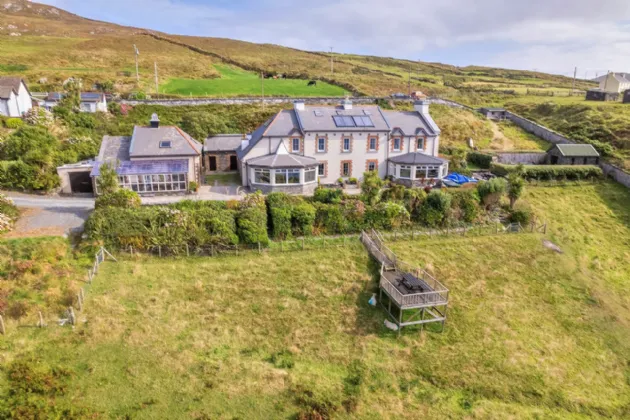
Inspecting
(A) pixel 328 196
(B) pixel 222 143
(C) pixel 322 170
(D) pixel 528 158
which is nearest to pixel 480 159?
(D) pixel 528 158

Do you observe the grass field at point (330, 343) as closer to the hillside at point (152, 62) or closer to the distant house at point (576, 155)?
the distant house at point (576, 155)

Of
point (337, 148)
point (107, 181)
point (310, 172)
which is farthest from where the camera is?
point (337, 148)

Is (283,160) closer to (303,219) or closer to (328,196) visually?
(328,196)

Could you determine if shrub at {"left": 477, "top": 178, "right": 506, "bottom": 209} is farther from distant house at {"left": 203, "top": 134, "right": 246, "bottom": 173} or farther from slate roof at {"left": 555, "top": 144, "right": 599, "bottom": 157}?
distant house at {"left": 203, "top": 134, "right": 246, "bottom": 173}

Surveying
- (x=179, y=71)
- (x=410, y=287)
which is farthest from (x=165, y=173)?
(x=179, y=71)

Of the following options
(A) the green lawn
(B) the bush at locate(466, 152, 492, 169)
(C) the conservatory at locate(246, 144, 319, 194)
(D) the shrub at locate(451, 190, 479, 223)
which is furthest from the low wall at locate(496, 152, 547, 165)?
(A) the green lawn

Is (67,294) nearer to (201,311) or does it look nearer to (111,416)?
(201,311)
